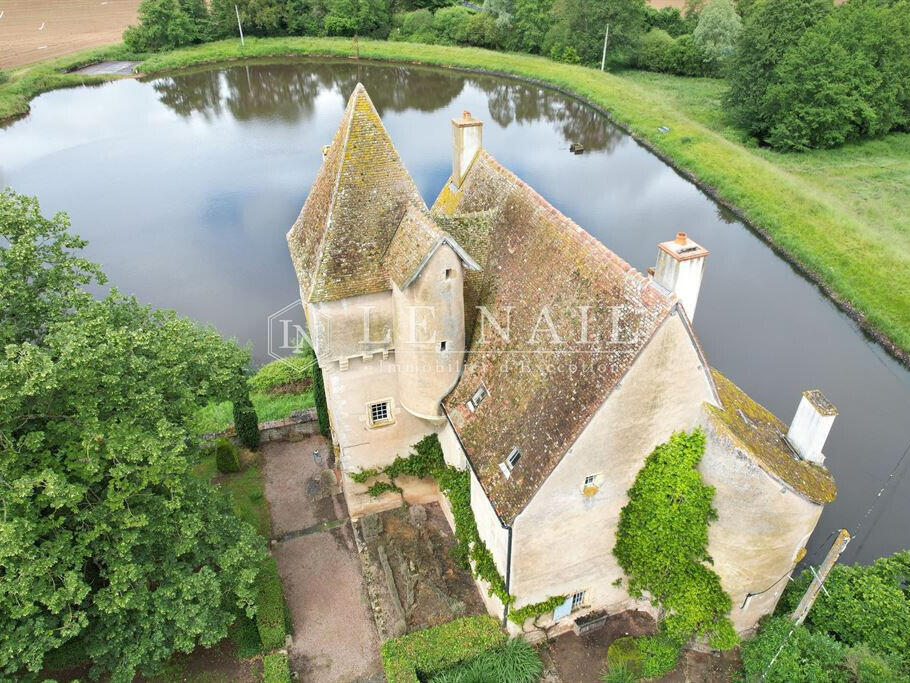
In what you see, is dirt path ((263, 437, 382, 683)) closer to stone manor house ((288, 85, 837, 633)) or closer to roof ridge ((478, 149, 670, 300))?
stone manor house ((288, 85, 837, 633))

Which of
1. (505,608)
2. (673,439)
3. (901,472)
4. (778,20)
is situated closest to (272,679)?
(505,608)

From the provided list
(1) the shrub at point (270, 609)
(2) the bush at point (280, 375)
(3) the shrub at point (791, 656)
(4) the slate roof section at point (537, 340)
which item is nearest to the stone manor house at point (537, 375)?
(4) the slate roof section at point (537, 340)

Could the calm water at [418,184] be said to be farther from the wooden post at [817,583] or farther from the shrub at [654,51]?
the shrub at [654,51]

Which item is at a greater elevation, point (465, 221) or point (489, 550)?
point (465, 221)

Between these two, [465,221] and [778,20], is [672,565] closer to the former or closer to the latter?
[465,221]

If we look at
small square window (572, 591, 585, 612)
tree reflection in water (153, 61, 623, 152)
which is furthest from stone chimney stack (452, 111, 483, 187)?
tree reflection in water (153, 61, 623, 152)

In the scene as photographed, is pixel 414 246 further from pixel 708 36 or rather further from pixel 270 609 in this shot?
pixel 708 36
